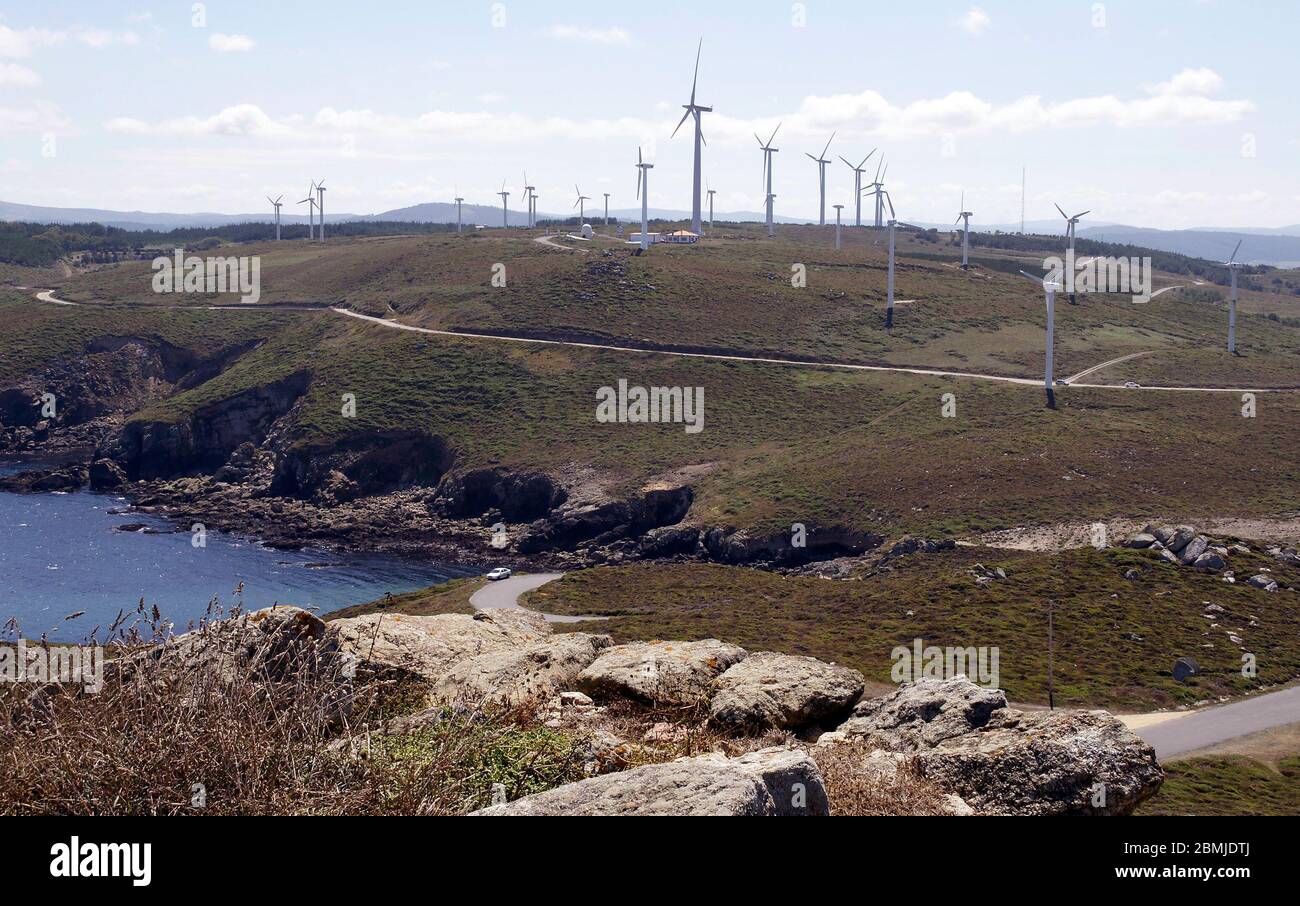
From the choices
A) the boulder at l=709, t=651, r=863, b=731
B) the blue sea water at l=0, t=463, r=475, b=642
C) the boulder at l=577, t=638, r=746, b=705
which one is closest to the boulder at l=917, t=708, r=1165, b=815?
the boulder at l=709, t=651, r=863, b=731

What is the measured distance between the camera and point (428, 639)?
21.0 m

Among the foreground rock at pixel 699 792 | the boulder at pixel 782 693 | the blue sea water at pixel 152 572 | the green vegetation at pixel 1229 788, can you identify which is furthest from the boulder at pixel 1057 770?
the blue sea water at pixel 152 572

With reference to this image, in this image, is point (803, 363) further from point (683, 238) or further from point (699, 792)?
point (699, 792)

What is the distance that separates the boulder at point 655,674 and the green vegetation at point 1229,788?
13.4 m

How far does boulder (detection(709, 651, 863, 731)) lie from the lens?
17347 mm

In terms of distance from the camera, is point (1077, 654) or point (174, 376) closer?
point (1077, 654)

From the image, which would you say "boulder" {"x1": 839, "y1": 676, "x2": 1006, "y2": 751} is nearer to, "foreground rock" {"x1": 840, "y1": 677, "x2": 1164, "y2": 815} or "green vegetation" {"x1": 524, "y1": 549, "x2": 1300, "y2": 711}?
"foreground rock" {"x1": 840, "y1": 677, "x2": 1164, "y2": 815}

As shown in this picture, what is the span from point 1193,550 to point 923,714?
5362 centimetres

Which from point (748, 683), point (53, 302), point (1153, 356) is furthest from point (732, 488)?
point (53, 302)

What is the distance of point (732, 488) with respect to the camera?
93688 millimetres

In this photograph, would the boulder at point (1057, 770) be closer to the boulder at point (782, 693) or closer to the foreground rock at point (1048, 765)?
the foreground rock at point (1048, 765)

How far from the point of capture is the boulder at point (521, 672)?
1628 centimetres
